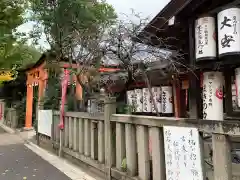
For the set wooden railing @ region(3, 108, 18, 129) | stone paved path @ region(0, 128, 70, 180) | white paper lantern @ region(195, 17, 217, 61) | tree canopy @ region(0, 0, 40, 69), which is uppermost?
tree canopy @ region(0, 0, 40, 69)

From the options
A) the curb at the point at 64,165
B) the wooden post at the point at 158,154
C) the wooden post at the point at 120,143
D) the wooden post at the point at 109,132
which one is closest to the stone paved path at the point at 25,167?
the curb at the point at 64,165

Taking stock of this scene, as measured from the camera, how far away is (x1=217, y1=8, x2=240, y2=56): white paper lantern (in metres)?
4.42

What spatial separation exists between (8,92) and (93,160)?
21422 mm

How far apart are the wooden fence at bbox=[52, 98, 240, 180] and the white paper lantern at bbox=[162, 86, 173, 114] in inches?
91.9

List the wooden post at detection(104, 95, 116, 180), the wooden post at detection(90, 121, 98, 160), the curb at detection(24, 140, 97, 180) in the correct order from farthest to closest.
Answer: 1. the wooden post at detection(90, 121, 98, 160)
2. the curb at detection(24, 140, 97, 180)
3. the wooden post at detection(104, 95, 116, 180)

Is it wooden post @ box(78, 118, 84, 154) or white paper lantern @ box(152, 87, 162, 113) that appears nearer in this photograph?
wooden post @ box(78, 118, 84, 154)

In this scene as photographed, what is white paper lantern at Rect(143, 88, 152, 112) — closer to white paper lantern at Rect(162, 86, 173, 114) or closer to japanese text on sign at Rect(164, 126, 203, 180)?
white paper lantern at Rect(162, 86, 173, 114)

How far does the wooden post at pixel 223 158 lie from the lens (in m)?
3.48

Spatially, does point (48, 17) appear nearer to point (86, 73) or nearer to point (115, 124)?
point (86, 73)

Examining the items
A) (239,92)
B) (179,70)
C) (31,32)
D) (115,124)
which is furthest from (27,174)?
(31,32)

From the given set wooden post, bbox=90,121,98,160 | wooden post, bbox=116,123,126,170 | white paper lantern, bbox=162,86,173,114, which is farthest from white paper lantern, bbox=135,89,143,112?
wooden post, bbox=116,123,126,170

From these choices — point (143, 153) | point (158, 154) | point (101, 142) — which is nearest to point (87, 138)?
point (101, 142)

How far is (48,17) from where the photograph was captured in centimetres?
1457

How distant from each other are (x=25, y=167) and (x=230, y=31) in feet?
21.6
